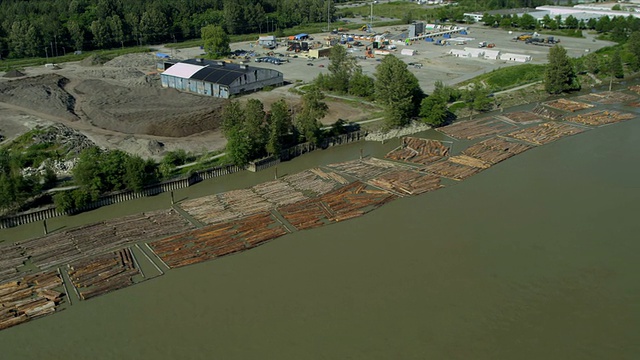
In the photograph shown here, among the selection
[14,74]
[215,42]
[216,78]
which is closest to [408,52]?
[215,42]

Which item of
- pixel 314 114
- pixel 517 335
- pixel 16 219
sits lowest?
pixel 517 335

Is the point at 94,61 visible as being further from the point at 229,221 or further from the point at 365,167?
the point at 229,221

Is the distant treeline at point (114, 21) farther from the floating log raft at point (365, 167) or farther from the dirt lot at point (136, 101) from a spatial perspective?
the floating log raft at point (365, 167)

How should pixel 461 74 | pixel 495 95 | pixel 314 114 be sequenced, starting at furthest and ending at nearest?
pixel 461 74
pixel 495 95
pixel 314 114

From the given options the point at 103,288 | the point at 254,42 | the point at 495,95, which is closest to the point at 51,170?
the point at 103,288

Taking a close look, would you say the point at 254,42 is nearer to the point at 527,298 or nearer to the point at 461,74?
the point at 461,74

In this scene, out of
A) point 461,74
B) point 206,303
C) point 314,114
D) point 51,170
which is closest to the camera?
point 206,303

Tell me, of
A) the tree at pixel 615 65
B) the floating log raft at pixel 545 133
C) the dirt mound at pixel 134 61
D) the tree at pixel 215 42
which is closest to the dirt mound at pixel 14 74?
the dirt mound at pixel 134 61
